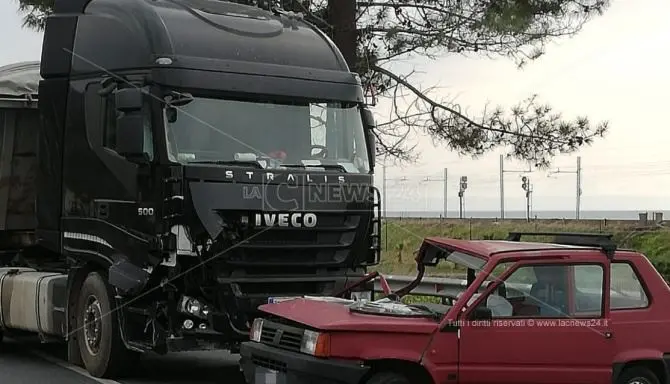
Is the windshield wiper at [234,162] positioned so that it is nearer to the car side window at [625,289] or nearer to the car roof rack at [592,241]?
the car roof rack at [592,241]

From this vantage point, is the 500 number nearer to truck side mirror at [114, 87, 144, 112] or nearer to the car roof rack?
truck side mirror at [114, 87, 144, 112]

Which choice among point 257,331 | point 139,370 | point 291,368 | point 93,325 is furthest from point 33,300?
point 291,368

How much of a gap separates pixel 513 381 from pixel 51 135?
19.2 ft

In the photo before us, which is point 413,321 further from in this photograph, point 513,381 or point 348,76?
point 348,76

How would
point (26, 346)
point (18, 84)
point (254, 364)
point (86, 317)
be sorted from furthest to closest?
point (26, 346), point (18, 84), point (86, 317), point (254, 364)

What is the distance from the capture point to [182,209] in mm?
8414

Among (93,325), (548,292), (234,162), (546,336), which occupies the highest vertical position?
(234,162)

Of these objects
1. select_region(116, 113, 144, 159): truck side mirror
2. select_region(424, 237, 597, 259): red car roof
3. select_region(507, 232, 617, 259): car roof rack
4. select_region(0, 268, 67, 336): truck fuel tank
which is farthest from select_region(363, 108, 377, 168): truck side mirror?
select_region(0, 268, 67, 336): truck fuel tank

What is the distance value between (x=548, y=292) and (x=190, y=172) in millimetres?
3368

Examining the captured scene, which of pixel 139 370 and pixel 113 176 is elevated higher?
pixel 113 176

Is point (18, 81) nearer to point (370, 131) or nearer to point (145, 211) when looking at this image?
point (145, 211)

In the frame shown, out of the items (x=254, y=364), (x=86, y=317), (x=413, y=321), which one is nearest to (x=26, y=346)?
(x=86, y=317)

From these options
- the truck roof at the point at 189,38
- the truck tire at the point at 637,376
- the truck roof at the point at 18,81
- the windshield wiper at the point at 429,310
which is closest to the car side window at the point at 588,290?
the truck tire at the point at 637,376

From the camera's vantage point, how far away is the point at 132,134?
27.9 ft
